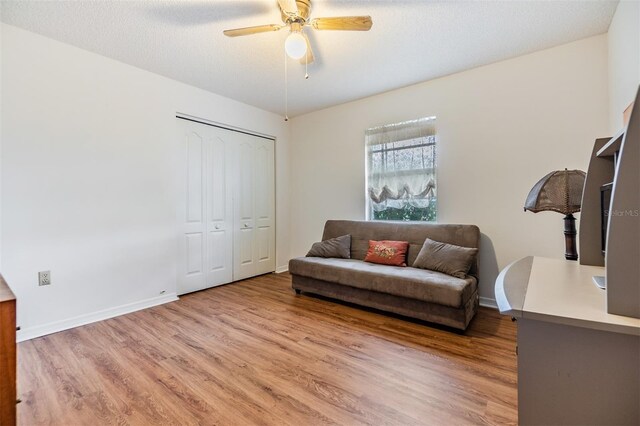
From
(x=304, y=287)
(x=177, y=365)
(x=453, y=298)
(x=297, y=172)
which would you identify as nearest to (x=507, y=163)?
(x=453, y=298)

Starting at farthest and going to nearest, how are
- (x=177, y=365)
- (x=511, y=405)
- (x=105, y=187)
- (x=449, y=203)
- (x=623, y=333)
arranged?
1. (x=449, y=203)
2. (x=105, y=187)
3. (x=177, y=365)
4. (x=511, y=405)
5. (x=623, y=333)

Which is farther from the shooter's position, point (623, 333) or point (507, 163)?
point (507, 163)

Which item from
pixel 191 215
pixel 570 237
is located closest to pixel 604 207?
pixel 570 237

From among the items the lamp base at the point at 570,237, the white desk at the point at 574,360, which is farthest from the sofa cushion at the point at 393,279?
the white desk at the point at 574,360

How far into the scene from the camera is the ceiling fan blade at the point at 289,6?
72.3 inches

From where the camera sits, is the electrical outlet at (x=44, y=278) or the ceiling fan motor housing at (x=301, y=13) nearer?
the ceiling fan motor housing at (x=301, y=13)

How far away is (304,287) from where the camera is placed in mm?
3430

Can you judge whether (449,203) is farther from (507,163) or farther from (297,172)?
(297,172)

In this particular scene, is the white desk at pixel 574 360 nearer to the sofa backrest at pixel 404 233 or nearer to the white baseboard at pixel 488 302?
the sofa backrest at pixel 404 233

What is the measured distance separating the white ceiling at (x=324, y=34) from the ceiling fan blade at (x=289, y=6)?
0.28m

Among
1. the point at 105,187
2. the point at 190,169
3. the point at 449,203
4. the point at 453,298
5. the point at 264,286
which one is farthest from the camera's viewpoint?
the point at 264,286

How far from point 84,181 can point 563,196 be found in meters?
3.84

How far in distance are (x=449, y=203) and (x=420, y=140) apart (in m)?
0.84

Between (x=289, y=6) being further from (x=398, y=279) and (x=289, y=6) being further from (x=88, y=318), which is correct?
(x=88, y=318)
